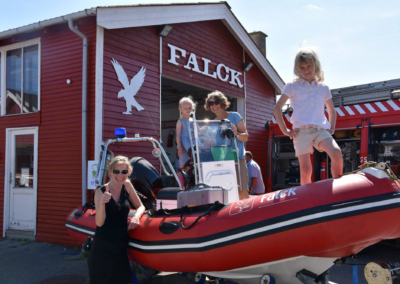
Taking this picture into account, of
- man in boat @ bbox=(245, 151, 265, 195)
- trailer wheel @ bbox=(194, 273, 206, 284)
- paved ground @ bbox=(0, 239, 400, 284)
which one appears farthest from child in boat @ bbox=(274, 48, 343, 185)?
man in boat @ bbox=(245, 151, 265, 195)

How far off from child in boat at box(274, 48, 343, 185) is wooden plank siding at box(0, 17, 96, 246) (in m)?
3.87

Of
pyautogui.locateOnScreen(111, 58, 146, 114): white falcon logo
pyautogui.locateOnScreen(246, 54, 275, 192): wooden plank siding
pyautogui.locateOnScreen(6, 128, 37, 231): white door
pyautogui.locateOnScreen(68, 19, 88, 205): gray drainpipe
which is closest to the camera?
pyautogui.locateOnScreen(68, 19, 88, 205): gray drainpipe

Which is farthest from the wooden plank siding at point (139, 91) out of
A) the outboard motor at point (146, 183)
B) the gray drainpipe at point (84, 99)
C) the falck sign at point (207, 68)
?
the outboard motor at point (146, 183)

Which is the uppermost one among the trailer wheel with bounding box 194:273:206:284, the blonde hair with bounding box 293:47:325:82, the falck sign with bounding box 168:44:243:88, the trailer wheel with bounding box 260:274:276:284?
the falck sign with bounding box 168:44:243:88

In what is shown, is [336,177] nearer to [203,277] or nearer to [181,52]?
[203,277]

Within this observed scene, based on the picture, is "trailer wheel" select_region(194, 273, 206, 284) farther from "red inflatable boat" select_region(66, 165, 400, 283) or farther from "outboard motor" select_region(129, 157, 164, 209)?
"outboard motor" select_region(129, 157, 164, 209)

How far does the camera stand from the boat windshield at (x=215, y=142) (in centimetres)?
426

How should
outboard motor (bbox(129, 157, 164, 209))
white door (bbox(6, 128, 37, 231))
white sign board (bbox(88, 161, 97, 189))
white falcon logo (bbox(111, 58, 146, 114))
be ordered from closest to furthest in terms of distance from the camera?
outboard motor (bbox(129, 157, 164, 209)) < white sign board (bbox(88, 161, 97, 189)) < white falcon logo (bbox(111, 58, 146, 114)) < white door (bbox(6, 128, 37, 231))

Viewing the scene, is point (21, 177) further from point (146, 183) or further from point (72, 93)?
point (146, 183)

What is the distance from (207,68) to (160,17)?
1861 mm

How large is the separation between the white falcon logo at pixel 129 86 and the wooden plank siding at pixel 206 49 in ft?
2.49

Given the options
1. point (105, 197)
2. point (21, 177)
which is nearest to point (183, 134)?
point (105, 197)

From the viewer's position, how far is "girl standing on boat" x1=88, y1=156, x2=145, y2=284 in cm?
323

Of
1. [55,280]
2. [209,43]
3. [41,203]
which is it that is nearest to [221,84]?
[209,43]
